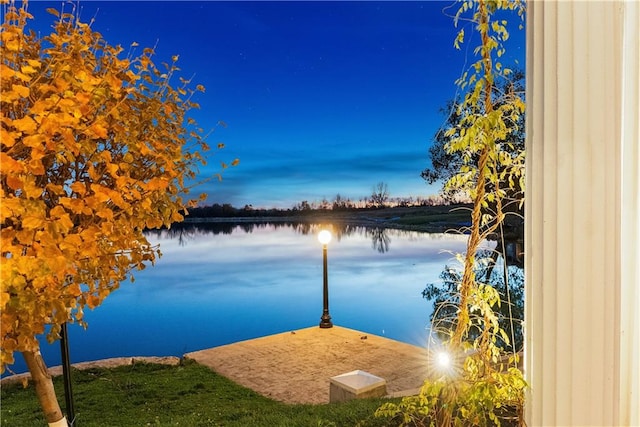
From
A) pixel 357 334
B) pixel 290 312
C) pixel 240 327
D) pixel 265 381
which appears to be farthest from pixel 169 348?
pixel 265 381

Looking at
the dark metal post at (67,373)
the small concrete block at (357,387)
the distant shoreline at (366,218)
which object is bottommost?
the small concrete block at (357,387)

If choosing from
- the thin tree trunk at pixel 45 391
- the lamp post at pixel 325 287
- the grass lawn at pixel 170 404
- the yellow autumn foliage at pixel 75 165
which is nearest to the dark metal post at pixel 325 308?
the lamp post at pixel 325 287

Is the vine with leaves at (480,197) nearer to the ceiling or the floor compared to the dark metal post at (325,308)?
nearer to the ceiling

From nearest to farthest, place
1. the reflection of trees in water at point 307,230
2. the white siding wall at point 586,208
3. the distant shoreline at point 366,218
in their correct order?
the white siding wall at point 586,208 → the distant shoreline at point 366,218 → the reflection of trees in water at point 307,230

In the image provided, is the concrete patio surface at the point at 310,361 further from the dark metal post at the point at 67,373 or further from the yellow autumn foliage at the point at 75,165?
the yellow autumn foliage at the point at 75,165

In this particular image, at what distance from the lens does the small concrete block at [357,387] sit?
10.8ft

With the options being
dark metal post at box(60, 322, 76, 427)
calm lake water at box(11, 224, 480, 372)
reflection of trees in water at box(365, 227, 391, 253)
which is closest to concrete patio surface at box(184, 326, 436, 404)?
calm lake water at box(11, 224, 480, 372)

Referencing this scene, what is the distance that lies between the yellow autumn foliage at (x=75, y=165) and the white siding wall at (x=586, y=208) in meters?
1.15

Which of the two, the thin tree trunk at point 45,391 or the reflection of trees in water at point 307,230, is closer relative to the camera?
the thin tree trunk at point 45,391

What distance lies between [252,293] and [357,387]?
955 centimetres

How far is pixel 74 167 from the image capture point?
5.18 feet

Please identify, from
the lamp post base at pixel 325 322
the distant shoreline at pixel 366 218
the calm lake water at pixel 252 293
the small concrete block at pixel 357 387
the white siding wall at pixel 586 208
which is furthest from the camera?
the calm lake water at pixel 252 293

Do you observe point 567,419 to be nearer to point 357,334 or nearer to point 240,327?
point 357,334

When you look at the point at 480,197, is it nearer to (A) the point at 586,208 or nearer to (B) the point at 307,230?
(A) the point at 586,208
